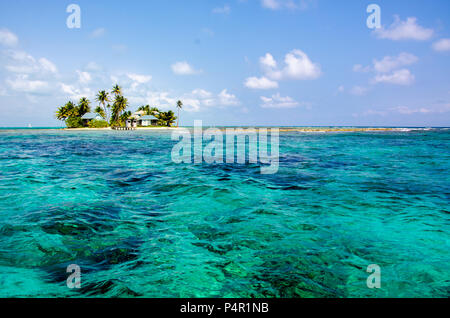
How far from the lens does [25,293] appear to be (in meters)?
2.92

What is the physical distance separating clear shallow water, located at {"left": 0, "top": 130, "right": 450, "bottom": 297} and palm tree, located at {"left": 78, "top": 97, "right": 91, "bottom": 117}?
73.1 meters

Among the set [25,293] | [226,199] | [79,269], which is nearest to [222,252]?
[79,269]

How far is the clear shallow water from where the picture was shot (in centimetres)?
312

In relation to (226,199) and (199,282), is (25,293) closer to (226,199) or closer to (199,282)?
(199,282)

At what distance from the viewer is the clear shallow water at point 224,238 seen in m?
3.12

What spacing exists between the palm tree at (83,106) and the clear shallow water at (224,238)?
73.1 m

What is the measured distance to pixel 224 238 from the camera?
4.48 meters

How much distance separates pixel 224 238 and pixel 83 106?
8025cm
